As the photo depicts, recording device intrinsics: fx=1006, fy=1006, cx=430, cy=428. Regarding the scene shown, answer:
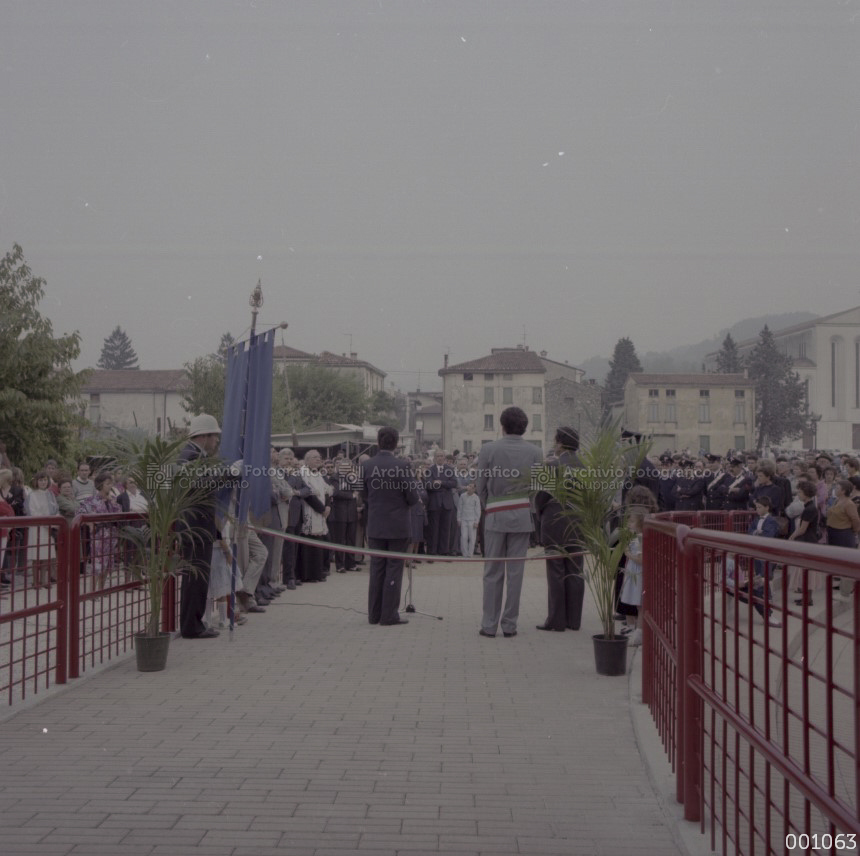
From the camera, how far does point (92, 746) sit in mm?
5781

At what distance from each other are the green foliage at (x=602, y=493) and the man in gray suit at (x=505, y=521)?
5.56ft

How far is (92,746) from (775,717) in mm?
4096

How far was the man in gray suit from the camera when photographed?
395 inches

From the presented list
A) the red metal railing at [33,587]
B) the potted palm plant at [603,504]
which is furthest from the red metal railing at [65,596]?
the potted palm plant at [603,504]

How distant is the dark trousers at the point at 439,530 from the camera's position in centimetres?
2023

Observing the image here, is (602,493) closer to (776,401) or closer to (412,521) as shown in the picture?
(412,521)

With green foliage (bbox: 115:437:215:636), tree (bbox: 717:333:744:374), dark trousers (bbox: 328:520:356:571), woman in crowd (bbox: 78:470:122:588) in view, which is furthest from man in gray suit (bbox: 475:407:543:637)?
tree (bbox: 717:333:744:374)

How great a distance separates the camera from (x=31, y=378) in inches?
890

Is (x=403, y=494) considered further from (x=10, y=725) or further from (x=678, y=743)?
(x=678, y=743)

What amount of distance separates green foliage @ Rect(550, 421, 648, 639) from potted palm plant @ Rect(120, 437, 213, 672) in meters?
3.09

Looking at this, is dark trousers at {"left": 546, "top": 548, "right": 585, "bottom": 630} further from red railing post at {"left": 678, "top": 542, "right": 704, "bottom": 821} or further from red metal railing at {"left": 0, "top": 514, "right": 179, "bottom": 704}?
red railing post at {"left": 678, "top": 542, "right": 704, "bottom": 821}

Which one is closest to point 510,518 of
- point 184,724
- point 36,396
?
point 184,724

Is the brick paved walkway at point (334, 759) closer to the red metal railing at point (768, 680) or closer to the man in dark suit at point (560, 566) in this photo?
the red metal railing at point (768, 680)

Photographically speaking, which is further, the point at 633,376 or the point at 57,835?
the point at 633,376
